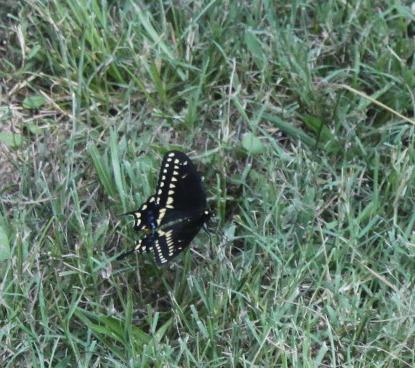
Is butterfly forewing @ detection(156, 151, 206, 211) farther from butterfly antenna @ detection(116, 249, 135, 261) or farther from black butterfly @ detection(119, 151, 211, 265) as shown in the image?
butterfly antenna @ detection(116, 249, 135, 261)

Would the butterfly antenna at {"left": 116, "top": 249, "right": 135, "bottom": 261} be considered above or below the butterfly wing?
below

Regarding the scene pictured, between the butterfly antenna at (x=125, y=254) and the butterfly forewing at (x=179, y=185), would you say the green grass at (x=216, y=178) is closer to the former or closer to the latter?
the butterfly antenna at (x=125, y=254)

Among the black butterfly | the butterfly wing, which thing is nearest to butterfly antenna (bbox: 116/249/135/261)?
the black butterfly

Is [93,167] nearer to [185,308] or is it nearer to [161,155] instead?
[161,155]

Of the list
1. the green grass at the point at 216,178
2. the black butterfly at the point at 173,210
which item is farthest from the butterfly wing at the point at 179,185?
the green grass at the point at 216,178

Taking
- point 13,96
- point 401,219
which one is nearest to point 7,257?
point 13,96

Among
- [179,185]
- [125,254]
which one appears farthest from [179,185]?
[125,254]
